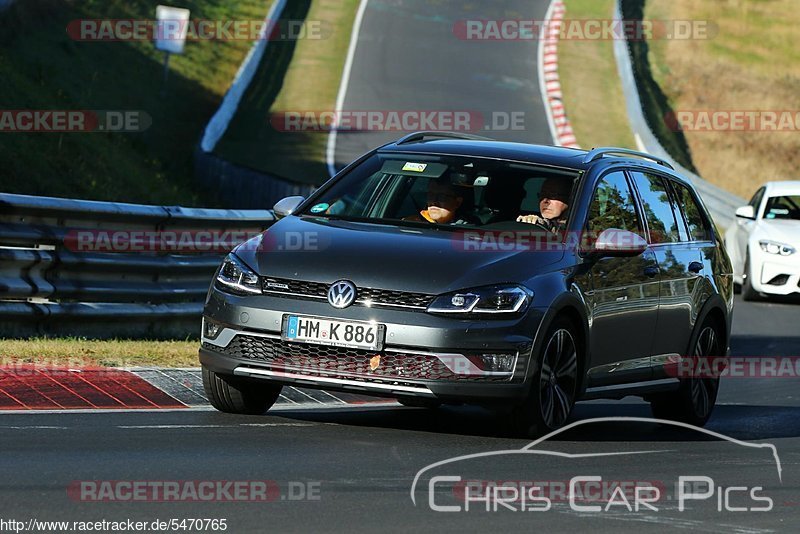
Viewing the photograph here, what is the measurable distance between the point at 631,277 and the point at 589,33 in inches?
1715

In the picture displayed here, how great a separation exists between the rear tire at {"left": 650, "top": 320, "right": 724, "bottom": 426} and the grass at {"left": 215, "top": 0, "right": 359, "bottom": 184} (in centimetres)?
2022

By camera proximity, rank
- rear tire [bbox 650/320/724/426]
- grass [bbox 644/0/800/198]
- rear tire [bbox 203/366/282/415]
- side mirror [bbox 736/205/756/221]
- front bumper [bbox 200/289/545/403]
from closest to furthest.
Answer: front bumper [bbox 200/289/545/403] < rear tire [bbox 203/366/282/415] < rear tire [bbox 650/320/724/426] < side mirror [bbox 736/205/756/221] < grass [bbox 644/0/800/198]

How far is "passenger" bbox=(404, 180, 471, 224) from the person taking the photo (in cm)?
962

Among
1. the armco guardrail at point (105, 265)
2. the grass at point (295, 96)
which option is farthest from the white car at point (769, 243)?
the grass at point (295, 96)

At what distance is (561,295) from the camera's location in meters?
8.91

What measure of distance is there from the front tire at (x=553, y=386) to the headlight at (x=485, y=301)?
321mm

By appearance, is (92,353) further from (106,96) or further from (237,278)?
(106,96)

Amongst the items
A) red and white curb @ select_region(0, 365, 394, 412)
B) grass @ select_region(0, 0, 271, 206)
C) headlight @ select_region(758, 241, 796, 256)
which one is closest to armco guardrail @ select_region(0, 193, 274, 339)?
red and white curb @ select_region(0, 365, 394, 412)

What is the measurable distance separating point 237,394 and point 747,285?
12.9 m

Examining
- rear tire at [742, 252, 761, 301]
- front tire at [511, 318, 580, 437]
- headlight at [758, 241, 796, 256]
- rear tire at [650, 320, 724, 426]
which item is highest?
front tire at [511, 318, 580, 437]

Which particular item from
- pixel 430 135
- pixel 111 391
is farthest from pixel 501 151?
pixel 111 391

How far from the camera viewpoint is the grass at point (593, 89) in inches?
1578

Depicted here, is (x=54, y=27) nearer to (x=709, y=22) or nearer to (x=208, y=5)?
(x=208, y=5)

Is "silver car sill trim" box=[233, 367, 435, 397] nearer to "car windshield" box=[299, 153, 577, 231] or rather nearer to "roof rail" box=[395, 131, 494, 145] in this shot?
"car windshield" box=[299, 153, 577, 231]
